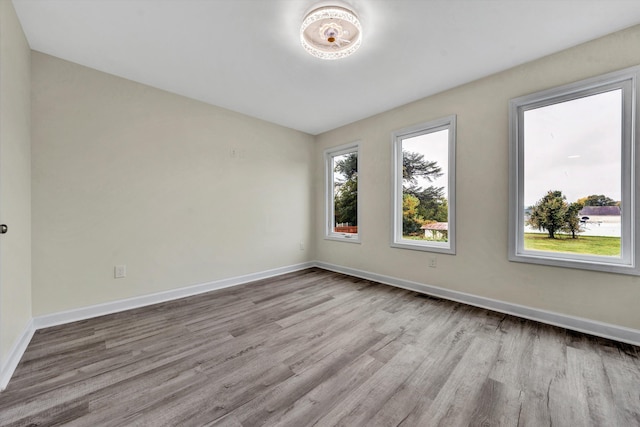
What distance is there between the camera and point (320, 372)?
165 cm

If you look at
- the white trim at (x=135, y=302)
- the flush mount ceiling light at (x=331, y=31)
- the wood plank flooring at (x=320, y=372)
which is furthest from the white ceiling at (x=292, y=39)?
the wood plank flooring at (x=320, y=372)

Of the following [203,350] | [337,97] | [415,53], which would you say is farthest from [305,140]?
[203,350]

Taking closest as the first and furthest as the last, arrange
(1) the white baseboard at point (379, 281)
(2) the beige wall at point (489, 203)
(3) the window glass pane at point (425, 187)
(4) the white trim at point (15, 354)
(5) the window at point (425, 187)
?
(4) the white trim at point (15, 354)
(1) the white baseboard at point (379, 281)
(2) the beige wall at point (489, 203)
(5) the window at point (425, 187)
(3) the window glass pane at point (425, 187)

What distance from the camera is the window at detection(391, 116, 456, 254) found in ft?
9.81

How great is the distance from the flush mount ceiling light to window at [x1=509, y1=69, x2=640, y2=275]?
185 cm

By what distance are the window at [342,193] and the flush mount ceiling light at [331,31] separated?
6.71 feet

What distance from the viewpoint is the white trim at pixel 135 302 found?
7.47 feet

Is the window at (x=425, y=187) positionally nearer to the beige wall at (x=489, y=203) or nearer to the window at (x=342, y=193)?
the beige wall at (x=489, y=203)

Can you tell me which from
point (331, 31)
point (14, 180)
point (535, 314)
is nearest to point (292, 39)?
point (331, 31)

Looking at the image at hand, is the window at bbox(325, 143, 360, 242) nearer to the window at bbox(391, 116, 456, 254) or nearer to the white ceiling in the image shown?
the window at bbox(391, 116, 456, 254)

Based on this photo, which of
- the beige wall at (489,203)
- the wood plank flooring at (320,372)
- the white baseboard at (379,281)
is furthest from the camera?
the beige wall at (489,203)

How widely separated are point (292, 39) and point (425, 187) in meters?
2.36

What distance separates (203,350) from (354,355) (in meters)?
1.18

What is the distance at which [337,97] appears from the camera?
315 centimetres
